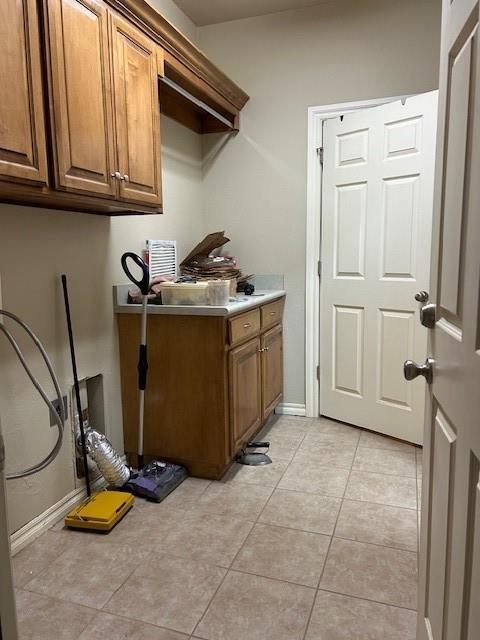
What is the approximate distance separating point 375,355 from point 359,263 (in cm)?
62

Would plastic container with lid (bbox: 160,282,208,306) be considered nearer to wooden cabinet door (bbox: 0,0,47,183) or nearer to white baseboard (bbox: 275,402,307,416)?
wooden cabinet door (bbox: 0,0,47,183)

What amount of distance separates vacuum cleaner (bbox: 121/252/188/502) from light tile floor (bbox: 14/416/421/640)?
61 mm

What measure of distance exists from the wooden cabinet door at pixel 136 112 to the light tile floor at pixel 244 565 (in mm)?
1497

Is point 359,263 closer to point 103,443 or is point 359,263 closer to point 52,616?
point 103,443

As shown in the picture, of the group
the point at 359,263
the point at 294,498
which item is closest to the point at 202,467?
the point at 294,498

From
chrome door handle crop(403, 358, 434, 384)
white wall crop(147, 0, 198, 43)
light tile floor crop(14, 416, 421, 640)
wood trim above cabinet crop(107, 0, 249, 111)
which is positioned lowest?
light tile floor crop(14, 416, 421, 640)

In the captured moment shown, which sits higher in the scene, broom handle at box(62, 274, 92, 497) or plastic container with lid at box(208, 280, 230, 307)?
plastic container with lid at box(208, 280, 230, 307)

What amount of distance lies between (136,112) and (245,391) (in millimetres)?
1556

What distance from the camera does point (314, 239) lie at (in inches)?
132

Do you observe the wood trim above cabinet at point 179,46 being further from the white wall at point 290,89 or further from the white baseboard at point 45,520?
the white baseboard at point 45,520

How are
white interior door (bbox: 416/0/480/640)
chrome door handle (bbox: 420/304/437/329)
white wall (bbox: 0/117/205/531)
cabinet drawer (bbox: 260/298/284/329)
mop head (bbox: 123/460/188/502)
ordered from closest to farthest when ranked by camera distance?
1. white interior door (bbox: 416/0/480/640)
2. chrome door handle (bbox: 420/304/437/329)
3. white wall (bbox: 0/117/205/531)
4. mop head (bbox: 123/460/188/502)
5. cabinet drawer (bbox: 260/298/284/329)

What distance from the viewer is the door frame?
3198 millimetres

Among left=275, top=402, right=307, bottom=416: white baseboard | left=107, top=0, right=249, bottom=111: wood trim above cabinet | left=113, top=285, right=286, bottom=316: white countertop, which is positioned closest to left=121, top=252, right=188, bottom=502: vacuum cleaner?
left=113, top=285, right=286, bottom=316: white countertop

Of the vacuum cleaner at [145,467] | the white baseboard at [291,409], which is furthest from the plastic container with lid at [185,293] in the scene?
the white baseboard at [291,409]
